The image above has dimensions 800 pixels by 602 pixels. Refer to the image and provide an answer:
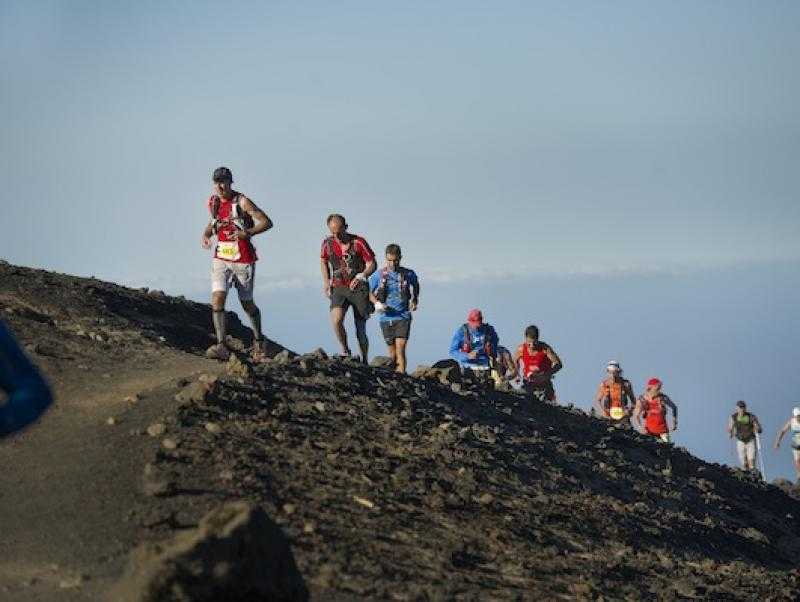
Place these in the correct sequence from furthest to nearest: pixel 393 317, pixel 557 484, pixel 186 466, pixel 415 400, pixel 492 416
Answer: pixel 393 317 → pixel 492 416 → pixel 415 400 → pixel 557 484 → pixel 186 466

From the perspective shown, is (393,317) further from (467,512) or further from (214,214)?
(467,512)

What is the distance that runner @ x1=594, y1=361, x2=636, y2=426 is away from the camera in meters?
23.6

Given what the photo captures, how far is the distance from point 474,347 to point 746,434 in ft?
30.4

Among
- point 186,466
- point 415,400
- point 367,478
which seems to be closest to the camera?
point 186,466

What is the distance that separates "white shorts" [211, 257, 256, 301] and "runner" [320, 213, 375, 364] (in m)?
1.94

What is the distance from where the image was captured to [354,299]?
712 inches

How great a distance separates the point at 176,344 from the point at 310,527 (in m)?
9.28

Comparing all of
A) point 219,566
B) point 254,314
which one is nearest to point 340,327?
point 254,314

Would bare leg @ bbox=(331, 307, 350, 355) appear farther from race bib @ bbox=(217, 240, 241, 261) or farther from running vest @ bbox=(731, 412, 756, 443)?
running vest @ bbox=(731, 412, 756, 443)

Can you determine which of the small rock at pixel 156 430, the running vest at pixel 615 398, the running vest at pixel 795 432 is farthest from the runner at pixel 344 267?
the running vest at pixel 795 432

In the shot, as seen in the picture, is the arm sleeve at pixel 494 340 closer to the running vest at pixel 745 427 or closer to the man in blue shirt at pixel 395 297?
the man in blue shirt at pixel 395 297

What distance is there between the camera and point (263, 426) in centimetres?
1246

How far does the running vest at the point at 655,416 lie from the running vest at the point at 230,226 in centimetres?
1104

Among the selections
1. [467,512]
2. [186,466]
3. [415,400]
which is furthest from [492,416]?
[186,466]
